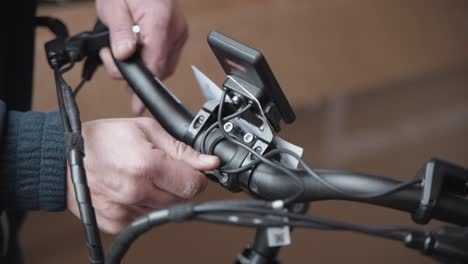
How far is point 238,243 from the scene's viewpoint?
68.1 inches

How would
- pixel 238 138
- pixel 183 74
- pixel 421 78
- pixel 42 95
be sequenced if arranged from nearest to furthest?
pixel 238 138 < pixel 42 95 < pixel 183 74 < pixel 421 78

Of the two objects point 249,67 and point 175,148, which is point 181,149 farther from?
point 249,67

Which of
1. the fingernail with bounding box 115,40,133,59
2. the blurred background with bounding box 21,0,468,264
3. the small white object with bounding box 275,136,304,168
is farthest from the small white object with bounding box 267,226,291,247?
the blurred background with bounding box 21,0,468,264

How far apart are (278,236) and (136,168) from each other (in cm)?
19

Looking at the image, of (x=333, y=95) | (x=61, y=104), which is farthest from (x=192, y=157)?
(x=333, y=95)

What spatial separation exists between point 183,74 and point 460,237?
1546 millimetres

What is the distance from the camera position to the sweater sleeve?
62cm

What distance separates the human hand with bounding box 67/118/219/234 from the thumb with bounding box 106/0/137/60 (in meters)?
0.13

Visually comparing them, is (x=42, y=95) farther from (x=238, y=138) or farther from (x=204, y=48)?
(x=238, y=138)

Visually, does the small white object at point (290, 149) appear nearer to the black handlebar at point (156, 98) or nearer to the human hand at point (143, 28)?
the black handlebar at point (156, 98)

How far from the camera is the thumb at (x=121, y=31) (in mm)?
712

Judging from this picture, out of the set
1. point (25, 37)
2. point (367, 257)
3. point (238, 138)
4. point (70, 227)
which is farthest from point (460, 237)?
point (70, 227)

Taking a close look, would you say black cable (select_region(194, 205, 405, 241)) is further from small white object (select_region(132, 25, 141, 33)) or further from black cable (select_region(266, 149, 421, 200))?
small white object (select_region(132, 25, 141, 33))

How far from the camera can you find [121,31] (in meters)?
0.74
